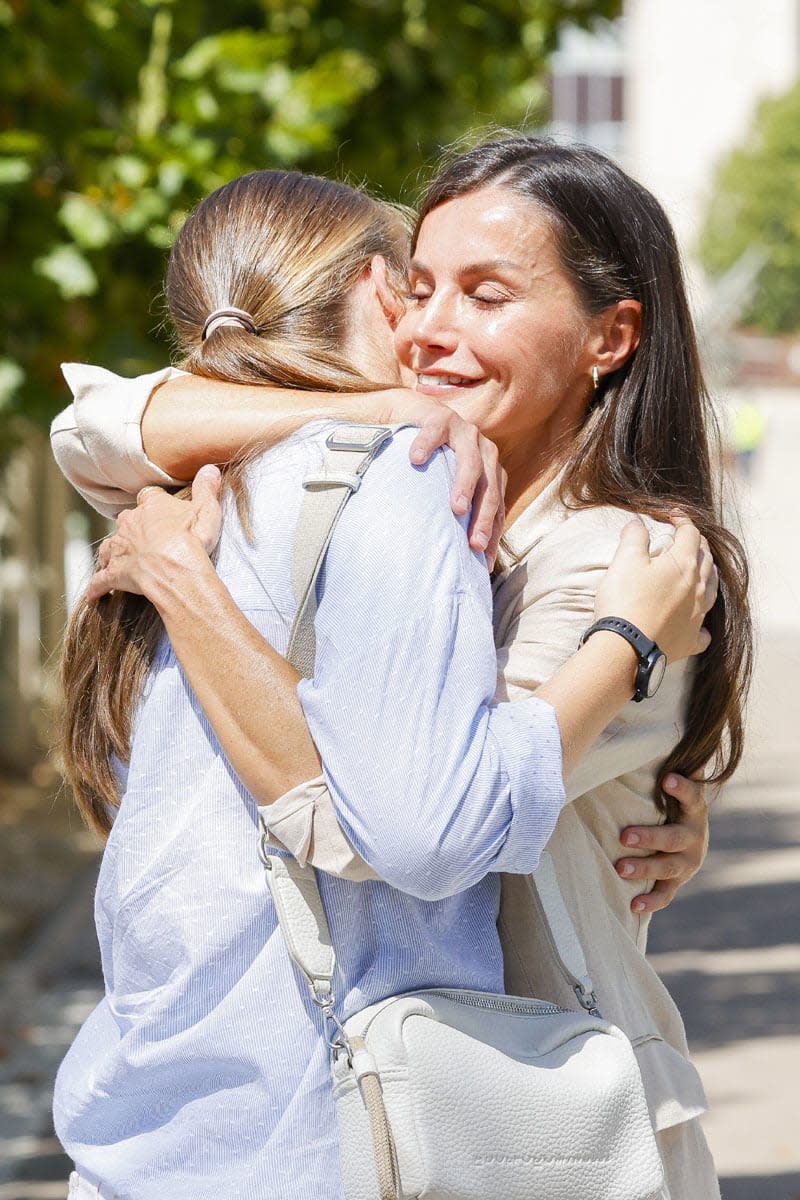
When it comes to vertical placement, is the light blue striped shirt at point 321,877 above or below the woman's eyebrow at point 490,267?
below

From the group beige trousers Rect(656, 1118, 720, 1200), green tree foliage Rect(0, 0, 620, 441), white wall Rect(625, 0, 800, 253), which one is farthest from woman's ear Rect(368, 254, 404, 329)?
white wall Rect(625, 0, 800, 253)

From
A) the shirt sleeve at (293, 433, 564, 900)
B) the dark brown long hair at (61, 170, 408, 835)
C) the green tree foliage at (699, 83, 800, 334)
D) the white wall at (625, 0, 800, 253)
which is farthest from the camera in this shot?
the white wall at (625, 0, 800, 253)

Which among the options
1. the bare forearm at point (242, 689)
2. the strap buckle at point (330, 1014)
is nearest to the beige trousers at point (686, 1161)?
the strap buckle at point (330, 1014)

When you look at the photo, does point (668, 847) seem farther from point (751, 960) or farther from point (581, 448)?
point (751, 960)

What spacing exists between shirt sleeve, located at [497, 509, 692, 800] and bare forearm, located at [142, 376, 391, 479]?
274 millimetres

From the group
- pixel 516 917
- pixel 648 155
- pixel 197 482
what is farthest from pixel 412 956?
pixel 648 155

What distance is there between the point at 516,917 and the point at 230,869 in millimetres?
314

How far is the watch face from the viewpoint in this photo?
1818mm

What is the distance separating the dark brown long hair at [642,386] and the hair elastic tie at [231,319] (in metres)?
0.33

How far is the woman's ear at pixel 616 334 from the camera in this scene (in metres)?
2.11

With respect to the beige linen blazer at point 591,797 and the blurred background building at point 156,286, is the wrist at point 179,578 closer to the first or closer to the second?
the beige linen blazer at point 591,797

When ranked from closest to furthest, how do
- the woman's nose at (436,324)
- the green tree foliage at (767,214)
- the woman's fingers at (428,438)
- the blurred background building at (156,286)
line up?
the woman's fingers at (428,438) < the woman's nose at (436,324) < the blurred background building at (156,286) < the green tree foliage at (767,214)

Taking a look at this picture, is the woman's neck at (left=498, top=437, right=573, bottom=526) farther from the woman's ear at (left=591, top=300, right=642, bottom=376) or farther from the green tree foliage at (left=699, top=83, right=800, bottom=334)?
the green tree foliage at (left=699, top=83, right=800, bottom=334)

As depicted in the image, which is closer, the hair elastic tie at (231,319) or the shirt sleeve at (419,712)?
the shirt sleeve at (419,712)
